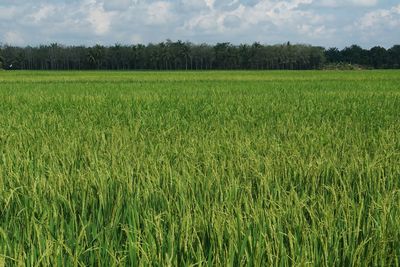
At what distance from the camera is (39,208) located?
2.48m

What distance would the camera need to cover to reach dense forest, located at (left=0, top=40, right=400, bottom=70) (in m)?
120

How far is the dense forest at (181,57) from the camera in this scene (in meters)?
120

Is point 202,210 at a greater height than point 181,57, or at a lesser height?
lesser

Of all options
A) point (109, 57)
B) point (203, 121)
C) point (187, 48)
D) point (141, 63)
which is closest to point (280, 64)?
point (187, 48)

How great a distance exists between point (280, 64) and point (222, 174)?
4811 inches

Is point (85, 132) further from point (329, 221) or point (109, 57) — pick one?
point (109, 57)

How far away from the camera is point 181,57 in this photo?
407ft

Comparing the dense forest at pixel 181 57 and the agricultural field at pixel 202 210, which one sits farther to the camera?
the dense forest at pixel 181 57

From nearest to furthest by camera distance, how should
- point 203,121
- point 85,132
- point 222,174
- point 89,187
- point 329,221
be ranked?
point 329,221
point 89,187
point 222,174
point 85,132
point 203,121

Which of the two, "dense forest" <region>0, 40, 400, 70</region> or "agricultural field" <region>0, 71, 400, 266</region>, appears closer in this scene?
"agricultural field" <region>0, 71, 400, 266</region>

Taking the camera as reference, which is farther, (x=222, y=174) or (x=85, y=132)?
(x=85, y=132)

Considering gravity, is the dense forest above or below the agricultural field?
above

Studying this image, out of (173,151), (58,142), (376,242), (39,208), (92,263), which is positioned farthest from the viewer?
(58,142)

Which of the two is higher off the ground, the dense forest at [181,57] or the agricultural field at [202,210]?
the dense forest at [181,57]
